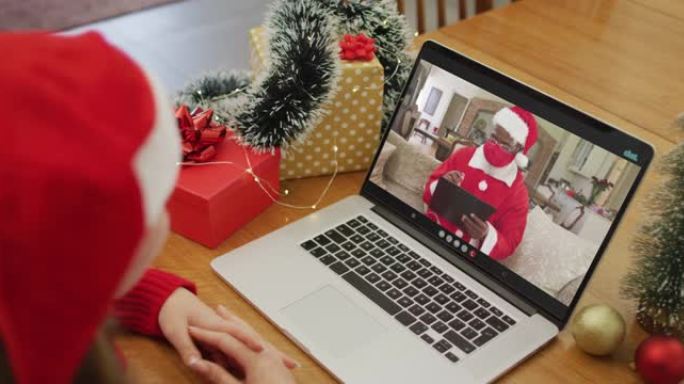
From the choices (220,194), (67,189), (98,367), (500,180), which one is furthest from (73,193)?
(500,180)

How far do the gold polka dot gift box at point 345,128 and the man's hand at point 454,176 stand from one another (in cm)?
17

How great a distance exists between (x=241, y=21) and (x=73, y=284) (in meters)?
2.50

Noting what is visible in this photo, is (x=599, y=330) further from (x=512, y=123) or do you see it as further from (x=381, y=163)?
(x=381, y=163)

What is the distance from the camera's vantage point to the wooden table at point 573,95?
795 millimetres

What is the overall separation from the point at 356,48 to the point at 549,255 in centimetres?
39

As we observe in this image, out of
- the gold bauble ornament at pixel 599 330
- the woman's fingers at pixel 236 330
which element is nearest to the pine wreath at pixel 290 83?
the woman's fingers at pixel 236 330

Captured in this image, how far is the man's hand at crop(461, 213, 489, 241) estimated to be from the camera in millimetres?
880

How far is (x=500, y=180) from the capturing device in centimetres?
87

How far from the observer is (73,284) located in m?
0.46

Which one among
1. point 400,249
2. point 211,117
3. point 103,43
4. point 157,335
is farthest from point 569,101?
point 103,43

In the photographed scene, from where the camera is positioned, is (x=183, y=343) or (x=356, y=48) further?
(x=356, y=48)

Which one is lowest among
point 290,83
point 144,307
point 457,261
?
point 144,307

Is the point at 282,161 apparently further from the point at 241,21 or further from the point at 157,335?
the point at 241,21

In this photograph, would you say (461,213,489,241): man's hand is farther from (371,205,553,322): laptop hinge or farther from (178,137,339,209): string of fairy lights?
(178,137,339,209): string of fairy lights
